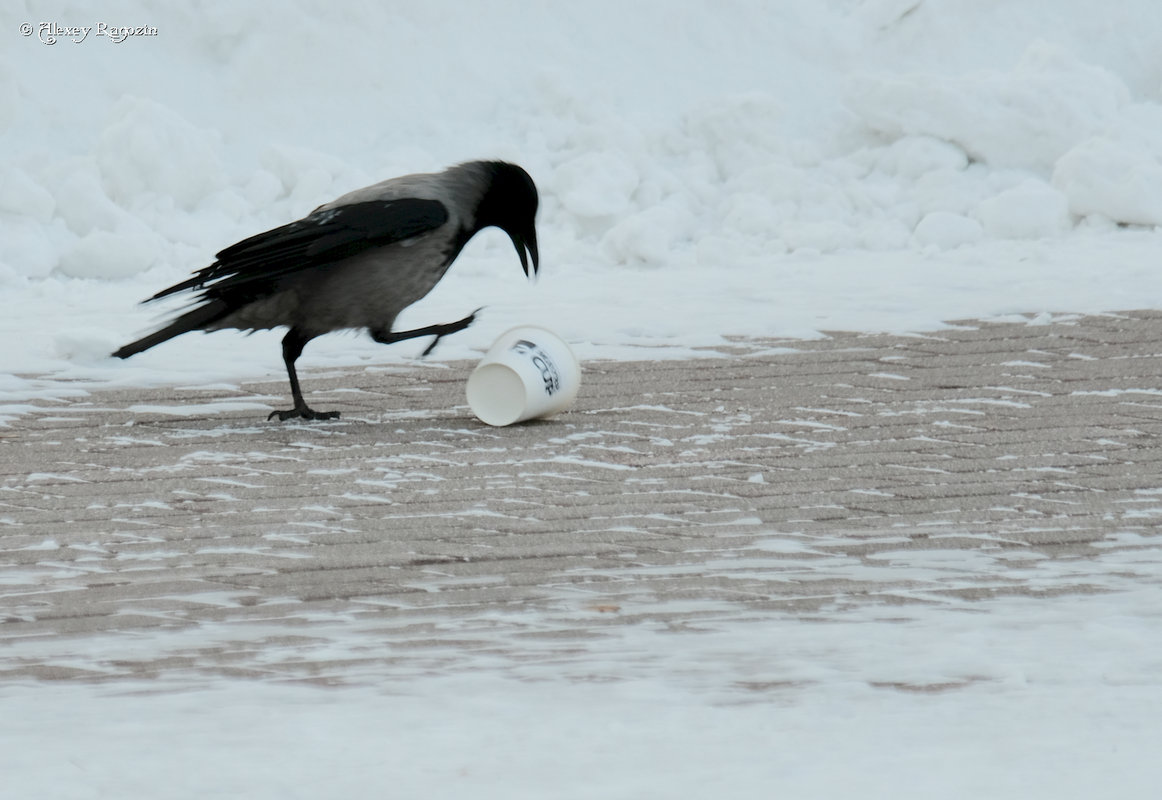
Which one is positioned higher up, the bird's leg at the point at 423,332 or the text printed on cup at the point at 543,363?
the bird's leg at the point at 423,332

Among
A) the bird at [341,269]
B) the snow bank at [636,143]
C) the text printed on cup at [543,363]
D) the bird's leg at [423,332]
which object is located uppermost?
the snow bank at [636,143]

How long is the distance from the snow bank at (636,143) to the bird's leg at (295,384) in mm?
2091

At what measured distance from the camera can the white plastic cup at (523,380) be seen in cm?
565

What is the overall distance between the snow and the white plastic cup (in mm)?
1446

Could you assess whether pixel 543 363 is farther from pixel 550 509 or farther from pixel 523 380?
pixel 550 509

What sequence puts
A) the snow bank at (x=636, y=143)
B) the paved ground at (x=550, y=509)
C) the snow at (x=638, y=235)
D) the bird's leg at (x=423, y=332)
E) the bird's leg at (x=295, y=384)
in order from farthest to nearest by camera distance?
the snow bank at (x=636, y=143), the bird's leg at (x=295, y=384), the bird's leg at (x=423, y=332), the paved ground at (x=550, y=509), the snow at (x=638, y=235)

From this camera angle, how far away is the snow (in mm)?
2732

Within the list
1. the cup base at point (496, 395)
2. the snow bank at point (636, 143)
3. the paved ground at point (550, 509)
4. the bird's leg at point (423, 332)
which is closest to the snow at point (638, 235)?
the snow bank at point (636, 143)

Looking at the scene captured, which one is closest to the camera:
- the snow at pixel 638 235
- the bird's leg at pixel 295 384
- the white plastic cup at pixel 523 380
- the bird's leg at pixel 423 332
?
the snow at pixel 638 235

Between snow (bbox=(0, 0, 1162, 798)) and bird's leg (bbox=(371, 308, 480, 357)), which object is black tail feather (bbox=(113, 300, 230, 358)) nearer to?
bird's leg (bbox=(371, 308, 480, 357))

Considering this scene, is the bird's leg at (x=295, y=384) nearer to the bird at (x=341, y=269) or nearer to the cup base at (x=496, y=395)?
the bird at (x=341, y=269)

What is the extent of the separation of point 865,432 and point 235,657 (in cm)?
268

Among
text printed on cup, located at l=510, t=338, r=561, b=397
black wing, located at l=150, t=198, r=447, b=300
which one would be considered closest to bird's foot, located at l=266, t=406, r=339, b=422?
black wing, located at l=150, t=198, r=447, b=300

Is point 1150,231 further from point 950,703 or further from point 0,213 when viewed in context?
point 950,703
